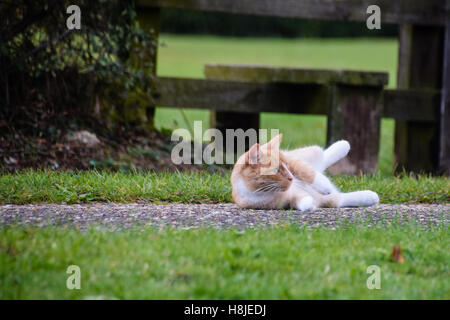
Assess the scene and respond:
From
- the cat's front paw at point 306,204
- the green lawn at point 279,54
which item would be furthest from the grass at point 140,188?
the green lawn at point 279,54

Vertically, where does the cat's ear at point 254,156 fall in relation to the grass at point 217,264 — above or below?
above

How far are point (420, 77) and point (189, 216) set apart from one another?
4212 mm

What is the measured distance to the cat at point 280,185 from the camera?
13.7ft

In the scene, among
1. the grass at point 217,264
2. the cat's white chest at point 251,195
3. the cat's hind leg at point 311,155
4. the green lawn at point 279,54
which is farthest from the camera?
the green lawn at point 279,54

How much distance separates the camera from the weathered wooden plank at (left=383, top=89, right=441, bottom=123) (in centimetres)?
688

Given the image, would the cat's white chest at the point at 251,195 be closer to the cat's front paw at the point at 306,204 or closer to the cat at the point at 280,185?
the cat at the point at 280,185

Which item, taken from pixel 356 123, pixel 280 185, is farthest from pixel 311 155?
pixel 356 123

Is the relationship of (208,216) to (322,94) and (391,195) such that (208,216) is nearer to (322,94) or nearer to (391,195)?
(391,195)

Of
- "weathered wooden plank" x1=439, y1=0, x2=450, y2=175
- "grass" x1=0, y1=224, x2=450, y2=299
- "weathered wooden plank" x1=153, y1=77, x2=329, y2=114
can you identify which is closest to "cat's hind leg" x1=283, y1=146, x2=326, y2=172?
"grass" x1=0, y1=224, x2=450, y2=299

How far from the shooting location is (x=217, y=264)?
294 cm

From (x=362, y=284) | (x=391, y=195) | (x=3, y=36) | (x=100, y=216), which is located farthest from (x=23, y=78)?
(x=362, y=284)

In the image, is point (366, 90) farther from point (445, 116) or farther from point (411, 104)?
point (445, 116)

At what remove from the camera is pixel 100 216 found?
3859 mm

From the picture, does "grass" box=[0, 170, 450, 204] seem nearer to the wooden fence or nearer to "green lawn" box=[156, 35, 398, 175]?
the wooden fence
